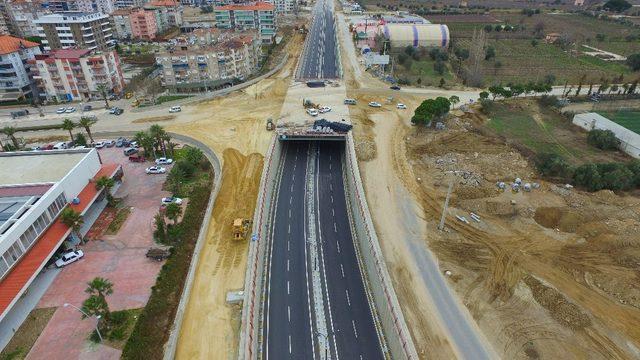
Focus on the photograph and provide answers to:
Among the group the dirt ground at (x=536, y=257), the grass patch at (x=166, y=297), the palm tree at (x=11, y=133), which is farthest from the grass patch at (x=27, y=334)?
the palm tree at (x=11, y=133)

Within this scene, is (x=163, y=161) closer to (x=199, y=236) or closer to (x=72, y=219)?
(x=72, y=219)

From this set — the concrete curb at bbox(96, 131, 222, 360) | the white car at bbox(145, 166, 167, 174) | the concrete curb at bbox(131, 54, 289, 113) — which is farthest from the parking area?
the concrete curb at bbox(131, 54, 289, 113)

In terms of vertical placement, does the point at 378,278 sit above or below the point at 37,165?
below

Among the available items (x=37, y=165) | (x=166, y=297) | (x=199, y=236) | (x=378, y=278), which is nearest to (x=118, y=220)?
(x=199, y=236)

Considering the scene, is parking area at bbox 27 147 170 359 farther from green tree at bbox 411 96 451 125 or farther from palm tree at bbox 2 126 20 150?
green tree at bbox 411 96 451 125

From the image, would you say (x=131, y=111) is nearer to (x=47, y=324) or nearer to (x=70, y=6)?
(x=47, y=324)

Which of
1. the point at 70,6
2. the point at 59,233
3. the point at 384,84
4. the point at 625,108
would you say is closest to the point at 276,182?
the point at 59,233

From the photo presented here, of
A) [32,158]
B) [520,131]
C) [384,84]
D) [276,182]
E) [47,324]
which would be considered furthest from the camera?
[384,84]
